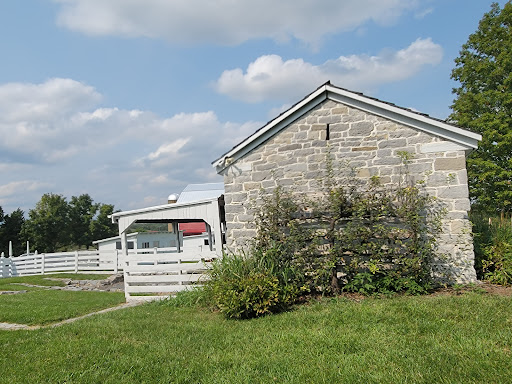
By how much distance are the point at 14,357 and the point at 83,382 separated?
5.84 feet

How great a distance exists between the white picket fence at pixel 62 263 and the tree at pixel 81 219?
24892 millimetres

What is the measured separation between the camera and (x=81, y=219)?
51031 millimetres

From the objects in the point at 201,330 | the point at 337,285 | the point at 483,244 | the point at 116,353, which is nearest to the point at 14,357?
the point at 116,353

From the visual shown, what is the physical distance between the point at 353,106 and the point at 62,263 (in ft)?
65.6

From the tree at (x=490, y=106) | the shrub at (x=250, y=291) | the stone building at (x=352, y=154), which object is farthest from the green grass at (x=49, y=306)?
the tree at (x=490, y=106)

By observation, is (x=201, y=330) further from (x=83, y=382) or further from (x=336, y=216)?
(x=336, y=216)

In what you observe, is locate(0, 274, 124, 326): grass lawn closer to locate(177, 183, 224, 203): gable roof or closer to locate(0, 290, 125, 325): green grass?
locate(0, 290, 125, 325): green grass

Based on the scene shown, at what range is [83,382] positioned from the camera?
14.0ft

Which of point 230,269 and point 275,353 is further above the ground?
point 230,269

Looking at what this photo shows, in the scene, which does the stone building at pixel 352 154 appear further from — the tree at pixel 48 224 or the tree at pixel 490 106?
the tree at pixel 48 224

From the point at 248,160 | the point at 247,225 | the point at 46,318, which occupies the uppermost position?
the point at 248,160

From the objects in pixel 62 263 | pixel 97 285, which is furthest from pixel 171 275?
pixel 62 263

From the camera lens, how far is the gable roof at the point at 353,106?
8.49 meters

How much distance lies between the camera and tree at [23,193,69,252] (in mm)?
43031
